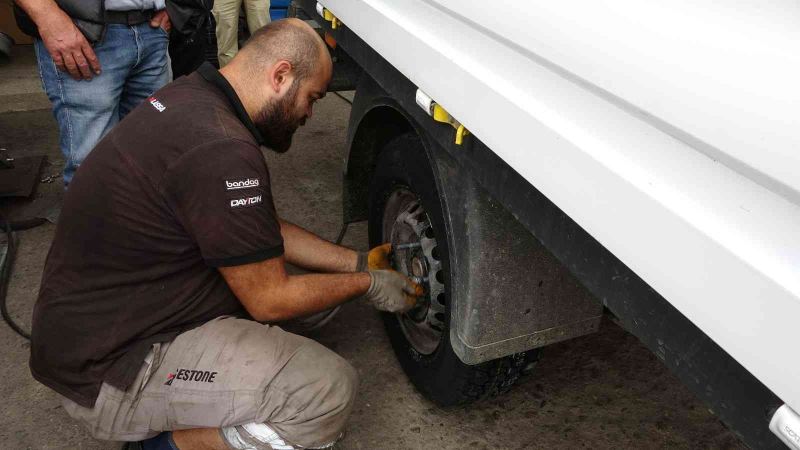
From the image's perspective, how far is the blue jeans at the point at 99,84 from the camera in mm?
2262

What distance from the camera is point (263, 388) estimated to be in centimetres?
163

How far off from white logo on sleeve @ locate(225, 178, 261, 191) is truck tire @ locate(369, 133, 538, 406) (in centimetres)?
45

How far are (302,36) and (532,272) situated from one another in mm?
853

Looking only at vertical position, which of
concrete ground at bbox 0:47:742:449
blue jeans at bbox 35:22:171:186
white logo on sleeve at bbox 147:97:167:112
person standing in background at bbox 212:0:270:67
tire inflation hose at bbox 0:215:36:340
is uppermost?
white logo on sleeve at bbox 147:97:167:112

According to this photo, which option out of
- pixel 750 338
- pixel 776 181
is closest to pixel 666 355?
pixel 750 338

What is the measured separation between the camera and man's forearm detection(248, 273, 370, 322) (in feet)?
5.42

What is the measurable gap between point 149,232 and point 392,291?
709mm

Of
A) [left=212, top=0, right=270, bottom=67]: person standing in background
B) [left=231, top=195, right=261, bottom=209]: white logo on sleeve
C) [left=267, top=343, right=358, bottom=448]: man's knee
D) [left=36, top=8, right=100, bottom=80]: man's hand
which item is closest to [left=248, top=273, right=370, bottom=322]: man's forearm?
[left=267, top=343, right=358, bottom=448]: man's knee

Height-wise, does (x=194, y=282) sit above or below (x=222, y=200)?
below

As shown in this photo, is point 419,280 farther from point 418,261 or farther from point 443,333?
point 443,333

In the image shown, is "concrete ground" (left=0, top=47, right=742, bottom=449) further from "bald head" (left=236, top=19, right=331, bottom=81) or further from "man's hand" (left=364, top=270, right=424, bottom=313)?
"bald head" (left=236, top=19, right=331, bottom=81)

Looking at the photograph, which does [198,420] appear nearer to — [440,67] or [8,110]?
[440,67]

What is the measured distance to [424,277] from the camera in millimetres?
1926

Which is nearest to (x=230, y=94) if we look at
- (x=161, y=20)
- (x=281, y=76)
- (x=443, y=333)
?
(x=281, y=76)
